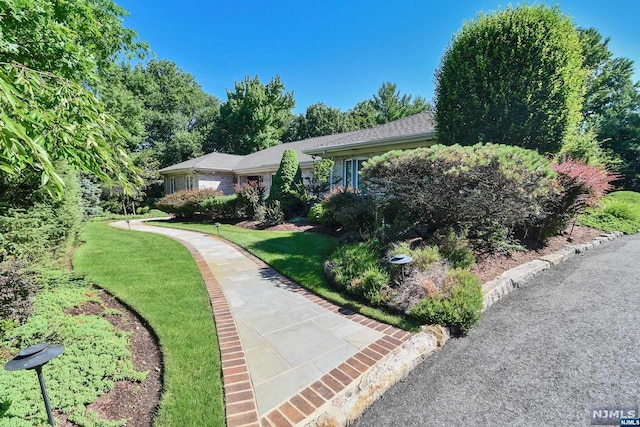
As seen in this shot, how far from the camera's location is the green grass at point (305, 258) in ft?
14.0

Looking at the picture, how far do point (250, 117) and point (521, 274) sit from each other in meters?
30.6

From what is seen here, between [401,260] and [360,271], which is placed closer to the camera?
[401,260]

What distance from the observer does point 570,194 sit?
7.41 m

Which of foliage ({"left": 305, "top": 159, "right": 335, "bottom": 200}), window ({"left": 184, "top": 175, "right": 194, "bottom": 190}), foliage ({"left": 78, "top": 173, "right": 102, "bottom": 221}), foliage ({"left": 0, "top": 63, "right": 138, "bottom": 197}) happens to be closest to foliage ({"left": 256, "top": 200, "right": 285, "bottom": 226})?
foliage ({"left": 305, "top": 159, "right": 335, "bottom": 200})

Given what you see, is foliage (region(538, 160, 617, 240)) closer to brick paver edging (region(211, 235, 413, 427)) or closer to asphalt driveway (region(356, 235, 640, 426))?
asphalt driveway (region(356, 235, 640, 426))

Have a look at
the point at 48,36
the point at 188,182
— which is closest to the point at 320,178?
the point at 48,36

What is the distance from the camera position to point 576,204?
785 centimetres

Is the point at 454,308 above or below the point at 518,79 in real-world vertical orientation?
below

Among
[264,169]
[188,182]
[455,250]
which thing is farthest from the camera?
[188,182]

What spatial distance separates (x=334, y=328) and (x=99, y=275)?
5.04 m

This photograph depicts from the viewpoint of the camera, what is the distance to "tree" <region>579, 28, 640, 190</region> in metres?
18.3

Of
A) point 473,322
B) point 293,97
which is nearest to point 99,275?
point 473,322

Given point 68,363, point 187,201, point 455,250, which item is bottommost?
point 68,363

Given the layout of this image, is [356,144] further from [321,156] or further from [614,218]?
[614,218]
